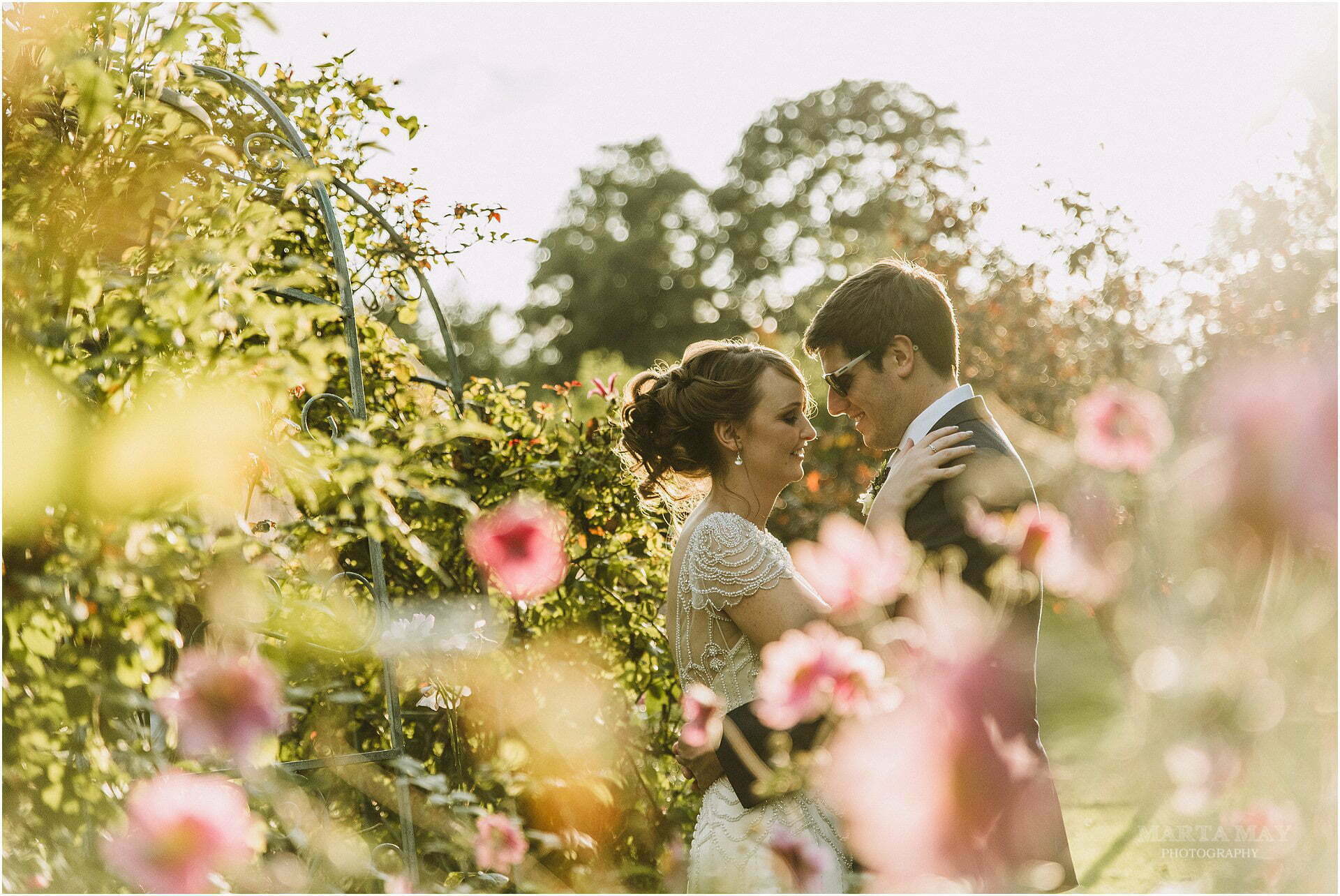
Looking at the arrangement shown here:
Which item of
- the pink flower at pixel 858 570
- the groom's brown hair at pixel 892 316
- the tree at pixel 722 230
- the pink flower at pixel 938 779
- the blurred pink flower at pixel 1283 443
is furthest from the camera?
the tree at pixel 722 230

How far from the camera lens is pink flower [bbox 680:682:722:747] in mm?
2559

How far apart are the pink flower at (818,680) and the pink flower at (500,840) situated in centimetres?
124

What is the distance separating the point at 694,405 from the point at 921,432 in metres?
0.69

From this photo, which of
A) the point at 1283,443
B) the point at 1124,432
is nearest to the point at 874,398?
the point at 1124,432

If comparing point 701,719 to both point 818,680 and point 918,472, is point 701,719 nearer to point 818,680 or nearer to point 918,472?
point 918,472

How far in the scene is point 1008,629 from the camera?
198 cm

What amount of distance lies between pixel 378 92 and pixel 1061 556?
11.2 ft

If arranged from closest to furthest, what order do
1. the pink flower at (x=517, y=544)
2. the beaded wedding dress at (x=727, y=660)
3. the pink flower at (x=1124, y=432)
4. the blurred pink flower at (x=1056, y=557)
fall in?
the blurred pink flower at (x=1056, y=557)
the pink flower at (x=1124, y=432)
the beaded wedding dress at (x=727, y=660)
the pink flower at (x=517, y=544)

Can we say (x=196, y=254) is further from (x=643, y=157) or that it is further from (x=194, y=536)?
(x=643, y=157)

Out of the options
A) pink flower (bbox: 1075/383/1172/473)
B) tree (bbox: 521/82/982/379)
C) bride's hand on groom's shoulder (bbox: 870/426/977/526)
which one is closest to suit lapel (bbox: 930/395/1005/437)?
bride's hand on groom's shoulder (bbox: 870/426/977/526)

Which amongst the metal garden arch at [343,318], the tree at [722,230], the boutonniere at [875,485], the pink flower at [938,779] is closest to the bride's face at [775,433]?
the boutonniere at [875,485]

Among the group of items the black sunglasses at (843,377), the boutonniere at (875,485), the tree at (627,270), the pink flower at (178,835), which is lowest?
the pink flower at (178,835)

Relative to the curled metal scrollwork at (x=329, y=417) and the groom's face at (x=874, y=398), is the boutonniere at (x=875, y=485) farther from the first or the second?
the curled metal scrollwork at (x=329, y=417)

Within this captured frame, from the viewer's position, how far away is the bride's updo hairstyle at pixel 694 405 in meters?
2.83
